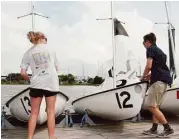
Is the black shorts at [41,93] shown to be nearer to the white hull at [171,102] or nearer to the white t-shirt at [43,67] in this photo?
the white t-shirt at [43,67]

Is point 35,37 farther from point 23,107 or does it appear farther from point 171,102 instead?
point 171,102

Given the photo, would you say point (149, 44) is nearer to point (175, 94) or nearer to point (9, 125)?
point (175, 94)

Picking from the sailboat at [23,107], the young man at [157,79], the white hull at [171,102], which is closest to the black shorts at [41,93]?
the sailboat at [23,107]

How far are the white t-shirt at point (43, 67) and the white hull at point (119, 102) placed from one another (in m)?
1.98

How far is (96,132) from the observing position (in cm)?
614

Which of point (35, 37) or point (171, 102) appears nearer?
point (35, 37)

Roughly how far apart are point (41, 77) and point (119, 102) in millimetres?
2261

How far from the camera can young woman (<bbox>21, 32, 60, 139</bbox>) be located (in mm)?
4449

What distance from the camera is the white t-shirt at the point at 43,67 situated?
444 cm

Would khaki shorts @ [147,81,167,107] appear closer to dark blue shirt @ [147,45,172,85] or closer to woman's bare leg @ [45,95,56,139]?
dark blue shirt @ [147,45,172,85]

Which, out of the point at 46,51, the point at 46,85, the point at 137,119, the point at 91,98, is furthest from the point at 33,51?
the point at 137,119

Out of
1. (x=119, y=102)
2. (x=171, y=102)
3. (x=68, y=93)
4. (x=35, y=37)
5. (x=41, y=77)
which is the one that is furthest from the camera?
(x=68, y=93)

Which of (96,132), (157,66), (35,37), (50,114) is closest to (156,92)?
(157,66)

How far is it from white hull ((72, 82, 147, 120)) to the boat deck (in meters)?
0.27
